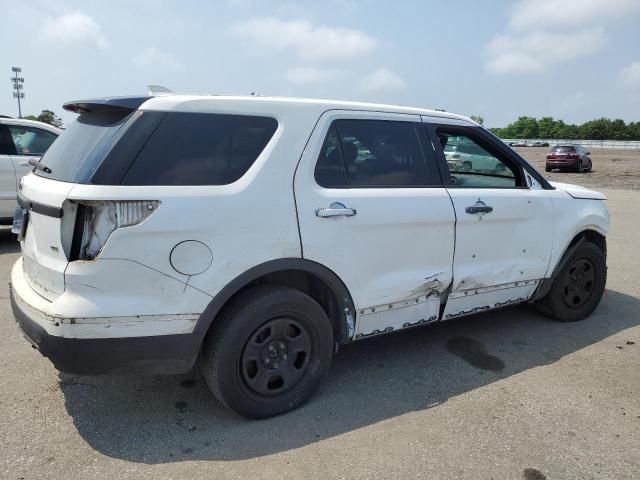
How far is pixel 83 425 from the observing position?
2.95 metres

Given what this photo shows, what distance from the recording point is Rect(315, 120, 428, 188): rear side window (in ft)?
10.4

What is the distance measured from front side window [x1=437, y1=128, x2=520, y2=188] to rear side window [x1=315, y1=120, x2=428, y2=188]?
482 mm

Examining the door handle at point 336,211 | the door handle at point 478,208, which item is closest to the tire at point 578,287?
the door handle at point 478,208

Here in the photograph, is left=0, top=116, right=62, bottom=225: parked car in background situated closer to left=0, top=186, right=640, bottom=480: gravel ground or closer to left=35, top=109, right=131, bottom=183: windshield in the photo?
left=0, top=186, right=640, bottom=480: gravel ground

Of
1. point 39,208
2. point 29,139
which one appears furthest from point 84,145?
point 29,139

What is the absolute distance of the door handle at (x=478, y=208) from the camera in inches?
145

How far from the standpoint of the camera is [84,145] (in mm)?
2836

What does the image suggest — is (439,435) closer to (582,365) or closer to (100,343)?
(582,365)

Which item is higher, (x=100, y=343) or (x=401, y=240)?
(x=401, y=240)

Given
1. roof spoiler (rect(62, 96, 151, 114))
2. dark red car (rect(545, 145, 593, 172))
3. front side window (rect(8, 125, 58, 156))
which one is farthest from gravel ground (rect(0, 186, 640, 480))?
dark red car (rect(545, 145, 593, 172))

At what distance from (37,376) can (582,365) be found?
3.90 meters

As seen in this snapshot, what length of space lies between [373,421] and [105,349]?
61.5 inches

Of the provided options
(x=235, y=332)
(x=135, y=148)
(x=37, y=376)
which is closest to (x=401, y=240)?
(x=235, y=332)

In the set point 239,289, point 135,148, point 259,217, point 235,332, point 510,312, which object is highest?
point 135,148
